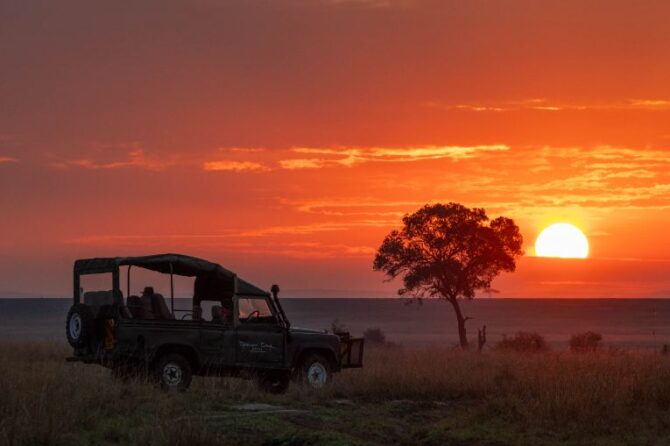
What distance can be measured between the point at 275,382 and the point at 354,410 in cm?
456

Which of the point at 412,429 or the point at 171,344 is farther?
the point at 171,344

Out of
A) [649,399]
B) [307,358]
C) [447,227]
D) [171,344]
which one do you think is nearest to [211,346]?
[171,344]

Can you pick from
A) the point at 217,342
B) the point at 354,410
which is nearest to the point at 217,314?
the point at 217,342

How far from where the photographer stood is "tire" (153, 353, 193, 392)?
2084 centimetres

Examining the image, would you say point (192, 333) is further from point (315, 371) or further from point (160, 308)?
point (315, 371)

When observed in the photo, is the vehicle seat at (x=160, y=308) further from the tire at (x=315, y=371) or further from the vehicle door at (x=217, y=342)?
the tire at (x=315, y=371)

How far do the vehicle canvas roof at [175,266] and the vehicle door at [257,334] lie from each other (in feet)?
0.91

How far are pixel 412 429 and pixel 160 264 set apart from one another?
790 centimetres

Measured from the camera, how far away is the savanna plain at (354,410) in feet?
48.9

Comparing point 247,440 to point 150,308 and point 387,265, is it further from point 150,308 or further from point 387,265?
point 387,265

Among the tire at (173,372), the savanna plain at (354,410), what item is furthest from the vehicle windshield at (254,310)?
the tire at (173,372)

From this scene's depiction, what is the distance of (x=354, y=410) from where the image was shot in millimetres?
18594

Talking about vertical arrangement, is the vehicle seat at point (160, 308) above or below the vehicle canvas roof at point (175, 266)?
below

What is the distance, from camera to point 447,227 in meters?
48.7
